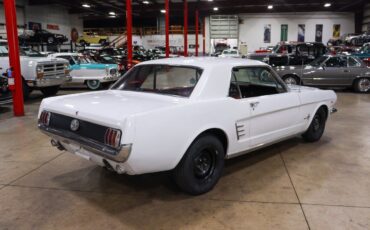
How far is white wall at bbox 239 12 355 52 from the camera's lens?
34875 mm

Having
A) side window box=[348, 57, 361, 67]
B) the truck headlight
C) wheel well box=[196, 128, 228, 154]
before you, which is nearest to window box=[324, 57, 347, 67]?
side window box=[348, 57, 361, 67]

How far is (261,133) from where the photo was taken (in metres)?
4.24

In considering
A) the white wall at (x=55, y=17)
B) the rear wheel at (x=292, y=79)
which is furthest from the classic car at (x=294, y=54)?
the white wall at (x=55, y=17)

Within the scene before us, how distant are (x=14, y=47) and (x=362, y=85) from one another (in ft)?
37.9

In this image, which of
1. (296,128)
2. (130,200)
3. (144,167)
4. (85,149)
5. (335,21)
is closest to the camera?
(144,167)

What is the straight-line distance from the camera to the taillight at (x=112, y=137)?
2.88 meters

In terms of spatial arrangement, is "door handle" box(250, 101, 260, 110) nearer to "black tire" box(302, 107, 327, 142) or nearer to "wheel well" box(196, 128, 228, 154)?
"wheel well" box(196, 128, 228, 154)

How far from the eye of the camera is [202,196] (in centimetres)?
362

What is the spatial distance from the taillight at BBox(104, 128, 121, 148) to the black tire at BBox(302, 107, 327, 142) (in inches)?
146

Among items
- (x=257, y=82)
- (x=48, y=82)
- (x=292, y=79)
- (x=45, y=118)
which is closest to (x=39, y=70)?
(x=48, y=82)

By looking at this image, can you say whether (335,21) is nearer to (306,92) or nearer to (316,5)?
(316,5)

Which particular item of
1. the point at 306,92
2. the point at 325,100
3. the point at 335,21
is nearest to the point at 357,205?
the point at 306,92

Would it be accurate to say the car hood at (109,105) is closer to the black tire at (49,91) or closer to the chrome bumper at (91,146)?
the chrome bumper at (91,146)

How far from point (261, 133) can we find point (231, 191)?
0.89 m
